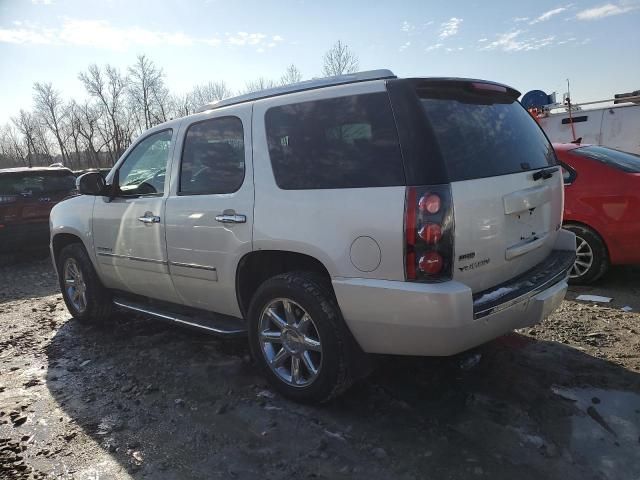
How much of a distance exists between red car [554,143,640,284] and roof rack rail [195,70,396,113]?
273cm

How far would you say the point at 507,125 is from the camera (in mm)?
3232

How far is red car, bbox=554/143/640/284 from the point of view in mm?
4914

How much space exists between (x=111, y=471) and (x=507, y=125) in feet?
10.3

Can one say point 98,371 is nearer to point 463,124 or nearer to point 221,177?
point 221,177

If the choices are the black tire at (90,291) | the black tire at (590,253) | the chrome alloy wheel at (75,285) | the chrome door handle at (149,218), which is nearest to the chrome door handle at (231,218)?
the chrome door handle at (149,218)

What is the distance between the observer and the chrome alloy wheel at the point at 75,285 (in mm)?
5109

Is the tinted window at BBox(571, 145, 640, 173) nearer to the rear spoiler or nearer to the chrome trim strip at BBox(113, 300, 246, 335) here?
the rear spoiler

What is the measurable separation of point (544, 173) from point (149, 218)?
2962 millimetres

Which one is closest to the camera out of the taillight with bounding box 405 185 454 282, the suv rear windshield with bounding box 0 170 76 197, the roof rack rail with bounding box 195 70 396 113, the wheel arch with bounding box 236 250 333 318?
the taillight with bounding box 405 185 454 282

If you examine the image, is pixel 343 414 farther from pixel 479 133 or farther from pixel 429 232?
pixel 479 133

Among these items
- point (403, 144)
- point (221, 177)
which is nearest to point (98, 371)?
point (221, 177)

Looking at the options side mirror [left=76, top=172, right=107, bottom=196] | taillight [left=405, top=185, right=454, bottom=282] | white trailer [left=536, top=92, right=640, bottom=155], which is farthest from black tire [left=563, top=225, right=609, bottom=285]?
white trailer [left=536, top=92, right=640, bottom=155]

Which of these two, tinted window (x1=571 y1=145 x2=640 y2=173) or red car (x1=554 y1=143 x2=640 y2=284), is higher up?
tinted window (x1=571 y1=145 x2=640 y2=173)

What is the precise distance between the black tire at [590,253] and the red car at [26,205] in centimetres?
851
